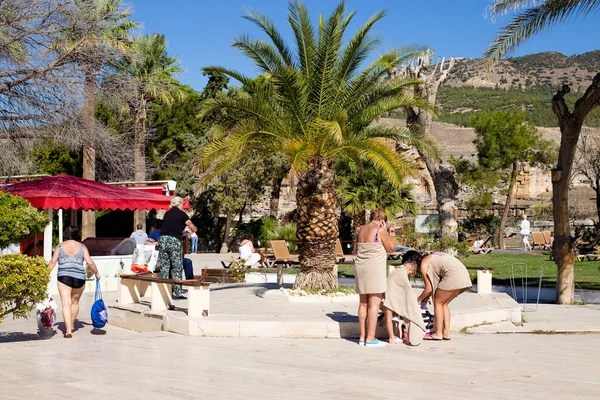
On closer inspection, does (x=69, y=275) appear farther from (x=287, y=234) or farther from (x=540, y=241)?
(x=540, y=241)

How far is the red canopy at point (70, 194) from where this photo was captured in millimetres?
16508

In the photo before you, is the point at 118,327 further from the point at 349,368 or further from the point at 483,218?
the point at 483,218

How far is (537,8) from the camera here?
13992 mm

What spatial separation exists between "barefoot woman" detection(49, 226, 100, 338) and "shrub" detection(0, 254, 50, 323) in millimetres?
751

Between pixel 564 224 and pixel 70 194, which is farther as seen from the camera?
pixel 70 194

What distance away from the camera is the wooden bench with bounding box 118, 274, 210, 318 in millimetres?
9859

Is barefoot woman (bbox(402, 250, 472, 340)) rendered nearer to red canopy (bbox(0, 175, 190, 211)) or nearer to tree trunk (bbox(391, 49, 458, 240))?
red canopy (bbox(0, 175, 190, 211))

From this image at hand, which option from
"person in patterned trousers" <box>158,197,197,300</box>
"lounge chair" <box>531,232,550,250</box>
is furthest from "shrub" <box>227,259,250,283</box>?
"lounge chair" <box>531,232,550,250</box>

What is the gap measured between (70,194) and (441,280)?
10508mm

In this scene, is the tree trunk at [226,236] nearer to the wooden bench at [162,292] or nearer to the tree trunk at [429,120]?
the tree trunk at [429,120]

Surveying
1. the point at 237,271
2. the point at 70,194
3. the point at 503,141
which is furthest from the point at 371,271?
the point at 503,141

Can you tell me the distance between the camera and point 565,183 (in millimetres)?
13938

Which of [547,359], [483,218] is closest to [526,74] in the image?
[483,218]

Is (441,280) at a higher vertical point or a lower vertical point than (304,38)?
lower
